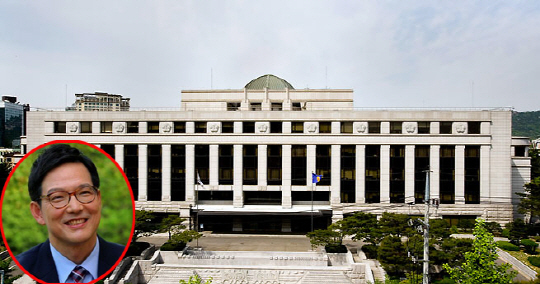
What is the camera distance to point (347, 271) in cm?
3406

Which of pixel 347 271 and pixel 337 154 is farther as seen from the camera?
pixel 337 154

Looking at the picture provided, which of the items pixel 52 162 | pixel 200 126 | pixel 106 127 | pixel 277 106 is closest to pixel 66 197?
pixel 52 162

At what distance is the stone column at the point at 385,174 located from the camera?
47.3 m

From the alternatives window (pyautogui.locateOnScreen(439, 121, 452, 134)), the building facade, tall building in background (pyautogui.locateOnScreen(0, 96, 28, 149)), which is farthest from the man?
tall building in background (pyautogui.locateOnScreen(0, 96, 28, 149))

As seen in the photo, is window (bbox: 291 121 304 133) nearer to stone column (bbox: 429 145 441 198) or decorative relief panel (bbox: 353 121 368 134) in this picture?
decorative relief panel (bbox: 353 121 368 134)

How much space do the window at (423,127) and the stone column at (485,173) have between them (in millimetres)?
7216

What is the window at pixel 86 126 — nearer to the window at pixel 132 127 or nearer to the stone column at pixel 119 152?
the stone column at pixel 119 152

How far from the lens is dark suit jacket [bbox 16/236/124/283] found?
8312 millimetres

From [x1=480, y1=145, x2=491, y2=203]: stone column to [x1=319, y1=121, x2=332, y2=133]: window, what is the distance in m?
19.4

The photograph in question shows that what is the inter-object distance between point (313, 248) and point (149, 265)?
665 inches

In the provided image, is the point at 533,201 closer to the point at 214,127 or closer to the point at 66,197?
the point at 214,127

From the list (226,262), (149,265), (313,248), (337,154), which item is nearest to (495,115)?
(337,154)

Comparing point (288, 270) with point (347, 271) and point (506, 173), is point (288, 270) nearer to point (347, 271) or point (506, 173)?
point (347, 271)

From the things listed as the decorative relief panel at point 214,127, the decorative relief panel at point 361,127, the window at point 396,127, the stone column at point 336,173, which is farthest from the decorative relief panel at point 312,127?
the decorative relief panel at point 214,127
